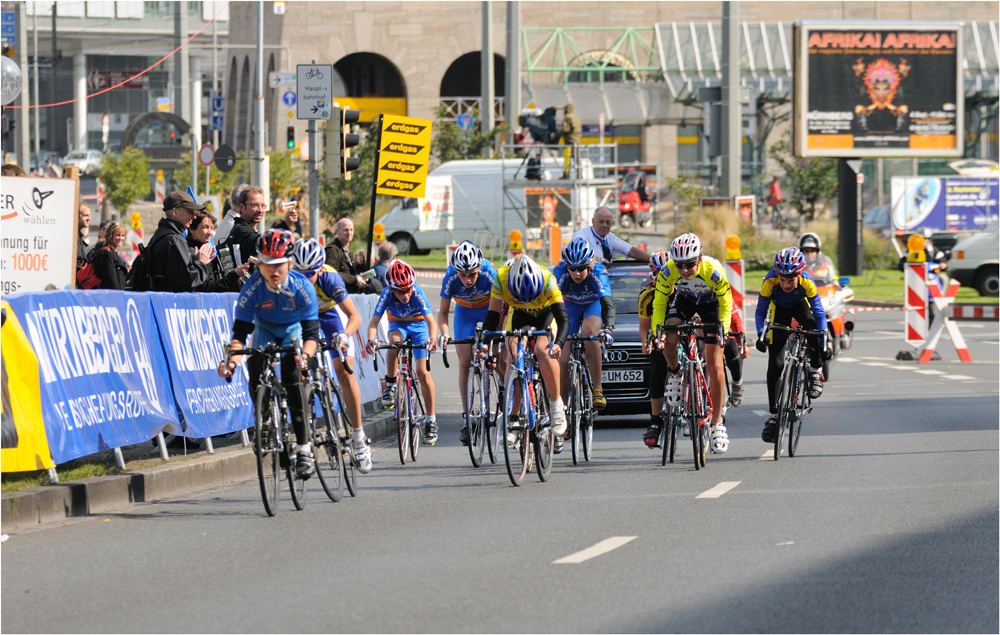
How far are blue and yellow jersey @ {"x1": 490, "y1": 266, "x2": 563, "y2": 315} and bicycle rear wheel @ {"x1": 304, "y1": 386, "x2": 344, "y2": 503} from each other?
1974 mm

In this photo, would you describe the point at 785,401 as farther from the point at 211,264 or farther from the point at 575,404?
the point at 211,264

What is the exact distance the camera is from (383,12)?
7625 centimetres

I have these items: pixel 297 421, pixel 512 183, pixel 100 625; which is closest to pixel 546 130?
pixel 512 183

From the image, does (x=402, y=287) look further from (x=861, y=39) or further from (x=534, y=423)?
(x=861, y=39)

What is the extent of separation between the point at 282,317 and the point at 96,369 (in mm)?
1357

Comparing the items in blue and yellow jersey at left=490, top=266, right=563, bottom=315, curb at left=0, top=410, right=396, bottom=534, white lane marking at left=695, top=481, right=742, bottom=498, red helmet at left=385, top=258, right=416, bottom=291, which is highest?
red helmet at left=385, top=258, right=416, bottom=291

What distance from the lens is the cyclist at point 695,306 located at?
41.2 ft

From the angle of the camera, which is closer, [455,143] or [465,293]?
[465,293]

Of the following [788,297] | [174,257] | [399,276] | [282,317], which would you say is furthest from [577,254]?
[282,317]

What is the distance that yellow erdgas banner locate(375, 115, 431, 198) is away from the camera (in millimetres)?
20578

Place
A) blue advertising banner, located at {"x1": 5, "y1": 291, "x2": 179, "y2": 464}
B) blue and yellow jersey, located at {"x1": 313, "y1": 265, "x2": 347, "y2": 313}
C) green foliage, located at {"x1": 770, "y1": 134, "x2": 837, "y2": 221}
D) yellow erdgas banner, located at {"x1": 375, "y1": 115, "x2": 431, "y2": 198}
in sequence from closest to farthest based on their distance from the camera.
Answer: blue advertising banner, located at {"x1": 5, "y1": 291, "x2": 179, "y2": 464} < blue and yellow jersey, located at {"x1": 313, "y1": 265, "x2": 347, "y2": 313} < yellow erdgas banner, located at {"x1": 375, "y1": 115, "x2": 431, "y2": 198} < green foliage, located at {"x1": 770, "y1": 134, "x2": 837, "y2": 221}

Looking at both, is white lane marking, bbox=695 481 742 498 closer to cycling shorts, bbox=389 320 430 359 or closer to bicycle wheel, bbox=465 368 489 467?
bicycle wheel, bbox=465 368 489 467

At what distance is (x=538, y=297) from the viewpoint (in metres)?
12.2

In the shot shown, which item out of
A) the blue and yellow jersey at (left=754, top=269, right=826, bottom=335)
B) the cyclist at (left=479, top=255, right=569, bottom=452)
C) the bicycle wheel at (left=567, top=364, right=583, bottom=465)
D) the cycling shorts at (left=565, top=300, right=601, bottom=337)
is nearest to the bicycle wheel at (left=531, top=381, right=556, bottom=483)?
the cyclist at (left=479, top=255, right=569, bottom=452)
